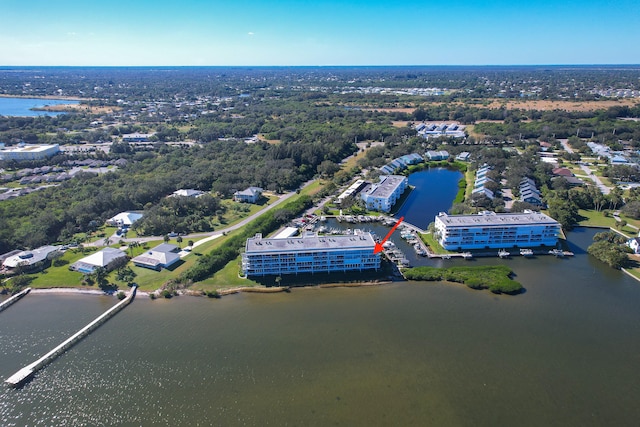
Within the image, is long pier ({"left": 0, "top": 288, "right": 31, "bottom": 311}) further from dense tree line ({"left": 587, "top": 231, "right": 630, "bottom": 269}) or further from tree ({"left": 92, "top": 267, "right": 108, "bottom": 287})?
dense tree line ({"left": 587, "top": 231, "right": 630, "bottom": 269})

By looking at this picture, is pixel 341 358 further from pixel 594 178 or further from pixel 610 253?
pixel 594 178

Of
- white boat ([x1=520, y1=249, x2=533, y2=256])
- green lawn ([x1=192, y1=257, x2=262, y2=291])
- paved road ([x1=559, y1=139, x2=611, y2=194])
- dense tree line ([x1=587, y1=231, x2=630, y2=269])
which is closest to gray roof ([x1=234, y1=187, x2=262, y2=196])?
green lawn ([x1=192, y1=257, x2=262, y2=291])

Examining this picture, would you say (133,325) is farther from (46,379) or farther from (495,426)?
(495,426)

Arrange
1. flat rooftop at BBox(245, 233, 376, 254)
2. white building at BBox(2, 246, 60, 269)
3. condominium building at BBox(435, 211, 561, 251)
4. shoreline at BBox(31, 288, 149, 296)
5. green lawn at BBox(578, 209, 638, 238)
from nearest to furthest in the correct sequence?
1. shoreline at BBox(31, 288, 149, 296)
2. flat rooftop at BBox(245, 233, 376, 254)
3. white building at BBox(2, 246, 60, 269)
4. condominium building at BBox(435, 211, 561, 251)
5. green lawn at BBox(578, 209, 638, 238)

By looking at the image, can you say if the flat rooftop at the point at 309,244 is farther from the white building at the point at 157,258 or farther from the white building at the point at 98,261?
the white building at the point at 98,261

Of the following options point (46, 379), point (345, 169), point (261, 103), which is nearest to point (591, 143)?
point (345, 169)

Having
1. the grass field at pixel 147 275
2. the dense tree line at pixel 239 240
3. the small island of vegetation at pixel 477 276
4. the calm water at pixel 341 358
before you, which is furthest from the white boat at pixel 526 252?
the grass field at pixel 147 275

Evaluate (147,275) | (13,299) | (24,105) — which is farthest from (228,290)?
(24,105)
